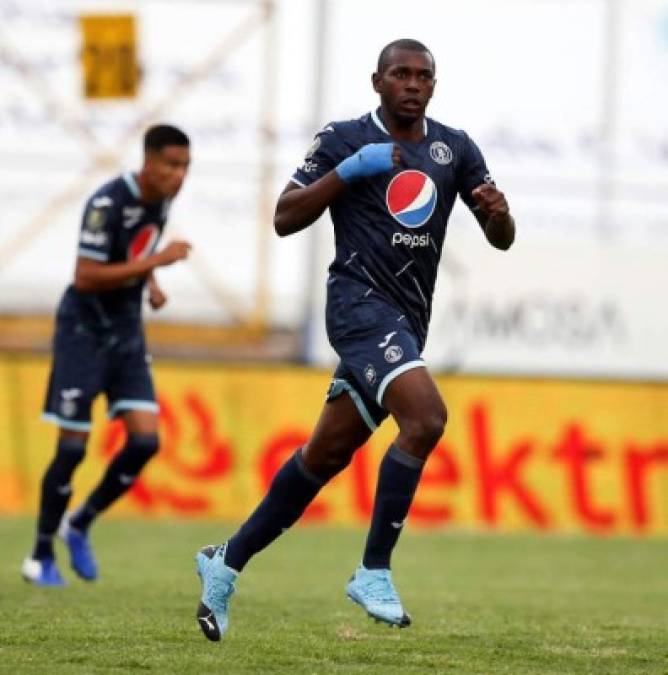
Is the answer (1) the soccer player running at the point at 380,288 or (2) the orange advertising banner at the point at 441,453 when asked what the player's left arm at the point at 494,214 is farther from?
(2) the orange advertising banner at the point at 441,453

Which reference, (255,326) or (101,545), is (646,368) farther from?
(101,545)

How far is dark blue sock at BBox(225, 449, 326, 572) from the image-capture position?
8.01 m

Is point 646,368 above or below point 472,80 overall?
below

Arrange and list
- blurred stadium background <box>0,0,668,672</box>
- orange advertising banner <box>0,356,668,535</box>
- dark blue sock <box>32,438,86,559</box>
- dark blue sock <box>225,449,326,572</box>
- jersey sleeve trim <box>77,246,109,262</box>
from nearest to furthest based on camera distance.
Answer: dark blue sock <box>225,449,326,572</box> → jersey sleeve trim <box>77,246,109,262</box> → dark blue sock <box>32,438,86,559</box> → orange advertising banner <box>0,356,668,535</box> → blurred stadium background <box>0,0,668,672</box>

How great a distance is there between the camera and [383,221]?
7.96 meters

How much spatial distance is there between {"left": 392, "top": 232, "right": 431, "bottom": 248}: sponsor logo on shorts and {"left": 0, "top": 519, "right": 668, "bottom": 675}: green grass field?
161 centimetres

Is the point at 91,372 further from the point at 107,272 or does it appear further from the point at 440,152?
the point at 440,152

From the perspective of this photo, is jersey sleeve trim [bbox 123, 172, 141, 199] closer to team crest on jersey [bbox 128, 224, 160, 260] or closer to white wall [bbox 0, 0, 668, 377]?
team crest on jersey [bbox 128, 224, 160, 260]

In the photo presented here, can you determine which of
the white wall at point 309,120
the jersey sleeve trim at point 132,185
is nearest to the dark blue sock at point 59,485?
the jersey sleeve trim at point 132,185

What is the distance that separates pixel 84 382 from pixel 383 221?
3.63 meters

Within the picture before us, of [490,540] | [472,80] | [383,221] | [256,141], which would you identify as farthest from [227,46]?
[383,221]

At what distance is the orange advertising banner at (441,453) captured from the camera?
1750 centimetres

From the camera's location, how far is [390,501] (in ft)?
25.7

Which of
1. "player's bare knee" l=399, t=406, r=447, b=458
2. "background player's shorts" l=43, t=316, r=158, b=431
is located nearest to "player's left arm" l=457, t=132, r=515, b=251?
"player's bare knee" l=399, t=406, r=447, b=458
